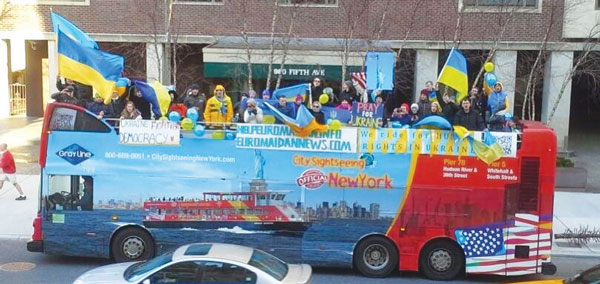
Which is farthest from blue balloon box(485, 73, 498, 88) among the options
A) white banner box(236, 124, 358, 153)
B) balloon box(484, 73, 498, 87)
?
white banner box(236, 124, 358, 153)

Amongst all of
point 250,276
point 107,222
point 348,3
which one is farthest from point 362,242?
point 348,3

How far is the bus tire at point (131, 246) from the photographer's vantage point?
425 inches

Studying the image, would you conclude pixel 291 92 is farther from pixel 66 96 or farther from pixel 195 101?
pixel 66 96

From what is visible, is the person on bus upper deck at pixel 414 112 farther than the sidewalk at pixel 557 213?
No

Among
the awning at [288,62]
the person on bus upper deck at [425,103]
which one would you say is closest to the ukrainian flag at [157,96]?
the person on bus upper deck at [425,103]

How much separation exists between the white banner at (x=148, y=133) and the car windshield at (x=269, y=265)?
10.1 feet

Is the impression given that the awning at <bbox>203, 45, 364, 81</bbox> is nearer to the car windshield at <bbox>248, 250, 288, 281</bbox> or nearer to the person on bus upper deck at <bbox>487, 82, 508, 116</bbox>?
the person on bus upper deck at <bbox>487, 82, 508, 116</bbox>

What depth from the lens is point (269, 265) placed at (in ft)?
26.5

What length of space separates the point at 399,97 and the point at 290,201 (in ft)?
58.1

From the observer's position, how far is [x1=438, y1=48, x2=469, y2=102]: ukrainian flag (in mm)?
11555

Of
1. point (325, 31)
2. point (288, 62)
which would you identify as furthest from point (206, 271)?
point (325, 31)

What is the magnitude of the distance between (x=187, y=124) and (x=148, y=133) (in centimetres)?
66

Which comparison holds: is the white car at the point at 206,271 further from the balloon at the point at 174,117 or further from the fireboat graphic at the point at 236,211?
the balloon at the point at 174,117


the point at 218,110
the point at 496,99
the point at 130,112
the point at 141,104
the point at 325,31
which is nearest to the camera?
the point at 130,112
